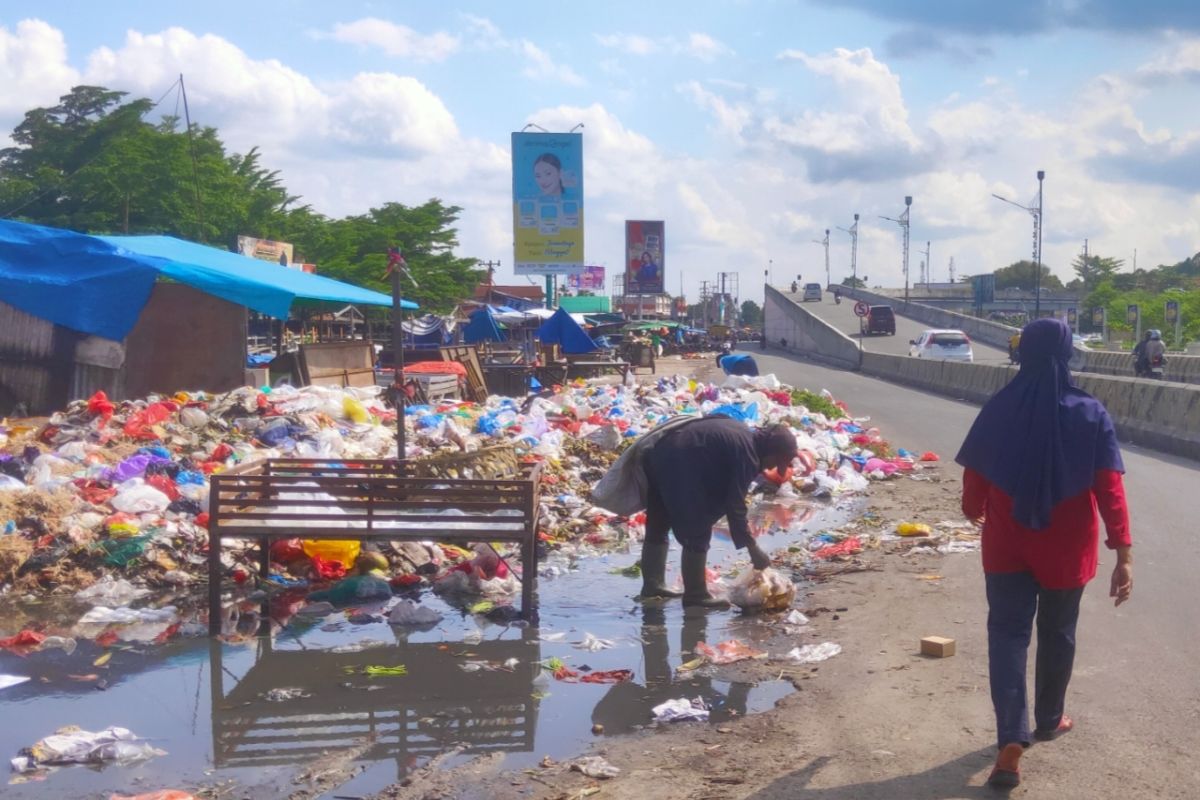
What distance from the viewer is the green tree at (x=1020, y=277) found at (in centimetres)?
13988

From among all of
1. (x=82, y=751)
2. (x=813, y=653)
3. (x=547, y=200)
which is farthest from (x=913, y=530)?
(x=547, y=200)

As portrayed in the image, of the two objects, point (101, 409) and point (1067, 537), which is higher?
point (1067, 537)

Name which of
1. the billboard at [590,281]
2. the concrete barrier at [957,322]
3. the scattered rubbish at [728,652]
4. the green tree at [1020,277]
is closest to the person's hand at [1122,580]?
the scattered rubbish at [728,652]

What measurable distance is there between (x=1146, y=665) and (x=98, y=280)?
14.4 meters

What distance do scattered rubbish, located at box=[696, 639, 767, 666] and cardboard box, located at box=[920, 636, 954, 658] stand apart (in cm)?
82

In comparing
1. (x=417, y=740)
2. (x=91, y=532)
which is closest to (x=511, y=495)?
(x=417, y=740)

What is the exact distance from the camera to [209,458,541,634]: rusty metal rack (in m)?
7.02

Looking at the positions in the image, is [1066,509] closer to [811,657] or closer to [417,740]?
[811,657]

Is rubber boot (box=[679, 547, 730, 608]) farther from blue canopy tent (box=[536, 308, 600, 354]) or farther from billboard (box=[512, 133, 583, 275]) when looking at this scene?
billboard (box=[512, 133, 583, 275])

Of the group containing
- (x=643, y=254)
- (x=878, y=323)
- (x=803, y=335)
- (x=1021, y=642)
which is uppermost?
(x=643, y=254)

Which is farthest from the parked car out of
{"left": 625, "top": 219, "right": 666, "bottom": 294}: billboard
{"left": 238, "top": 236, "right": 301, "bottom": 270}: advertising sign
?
{"left": 238, "top": 236, "right": 301, "bottom": 270}: advertising sign

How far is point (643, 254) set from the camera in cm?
6756

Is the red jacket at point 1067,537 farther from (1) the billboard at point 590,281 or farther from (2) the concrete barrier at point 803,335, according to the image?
(1) the billboard at point 590,281

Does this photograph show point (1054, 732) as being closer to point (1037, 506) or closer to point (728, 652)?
point (1037, 506)
